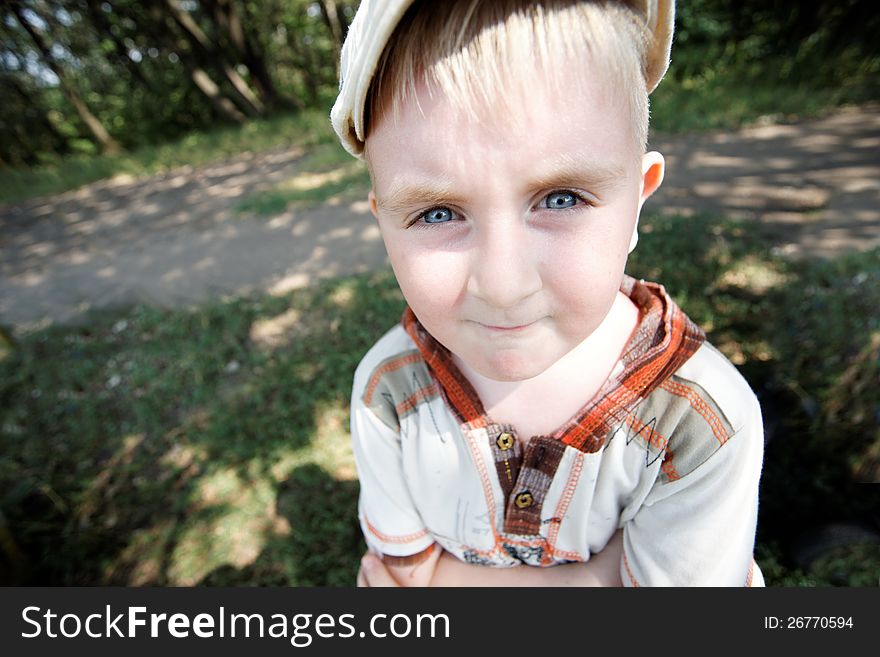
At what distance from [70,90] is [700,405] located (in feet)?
52.7

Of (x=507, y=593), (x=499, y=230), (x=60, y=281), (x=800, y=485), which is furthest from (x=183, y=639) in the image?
(x=60, y=281)

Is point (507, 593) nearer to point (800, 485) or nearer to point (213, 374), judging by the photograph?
point (800, 485)

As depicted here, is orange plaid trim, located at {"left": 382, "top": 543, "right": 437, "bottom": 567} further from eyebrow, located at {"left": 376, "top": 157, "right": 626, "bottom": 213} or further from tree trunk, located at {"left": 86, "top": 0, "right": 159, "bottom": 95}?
tree trunk, located at {"left": 86, "top": 0, "right": 159, "bottom": 95}

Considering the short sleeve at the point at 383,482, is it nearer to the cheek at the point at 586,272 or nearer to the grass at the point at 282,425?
the cheek at the point at 586,272

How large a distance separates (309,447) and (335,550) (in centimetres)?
74

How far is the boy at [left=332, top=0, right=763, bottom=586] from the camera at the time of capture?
0.76 m

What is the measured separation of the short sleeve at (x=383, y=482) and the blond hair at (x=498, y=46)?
78 cm

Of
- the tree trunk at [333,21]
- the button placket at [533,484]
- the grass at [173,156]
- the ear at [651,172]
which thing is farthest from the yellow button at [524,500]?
the tree trunk at [333,21]

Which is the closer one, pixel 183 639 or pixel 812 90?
pixel 183 639

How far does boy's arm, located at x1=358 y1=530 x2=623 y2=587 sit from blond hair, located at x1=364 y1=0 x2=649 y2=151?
116cm

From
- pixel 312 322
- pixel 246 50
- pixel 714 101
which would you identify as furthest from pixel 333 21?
pixel 312 322

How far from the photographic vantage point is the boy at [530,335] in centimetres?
76

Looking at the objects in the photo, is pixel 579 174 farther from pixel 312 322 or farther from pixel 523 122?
pixel 312 322

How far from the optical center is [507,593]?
1.35 metres
